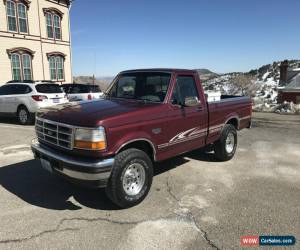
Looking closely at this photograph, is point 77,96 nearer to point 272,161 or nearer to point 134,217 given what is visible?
point 272,161

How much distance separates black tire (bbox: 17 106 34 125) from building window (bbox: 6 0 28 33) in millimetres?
10272

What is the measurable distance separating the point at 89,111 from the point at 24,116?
839 centimetres

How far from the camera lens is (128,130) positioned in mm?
4262

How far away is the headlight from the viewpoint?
395cm

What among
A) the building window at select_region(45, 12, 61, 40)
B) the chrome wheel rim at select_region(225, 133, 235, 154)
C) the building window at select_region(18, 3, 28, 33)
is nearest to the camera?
the chrome wheel rim at select_region(225, 133, 235, 154)

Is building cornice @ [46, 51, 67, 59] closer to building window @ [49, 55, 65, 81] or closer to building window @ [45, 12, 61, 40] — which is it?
building window @ [49, 55, 65, 81]

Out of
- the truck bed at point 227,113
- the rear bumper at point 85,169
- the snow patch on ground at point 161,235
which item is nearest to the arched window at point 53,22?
the truck bed at point 227,113

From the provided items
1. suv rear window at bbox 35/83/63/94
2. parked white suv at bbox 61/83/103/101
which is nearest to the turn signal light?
suv rear window at bbox 35/83/63/94

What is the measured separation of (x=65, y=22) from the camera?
2400 cm

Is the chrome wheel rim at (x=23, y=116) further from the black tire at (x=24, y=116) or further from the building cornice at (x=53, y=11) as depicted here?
the building cornice at (x=53, y=11)

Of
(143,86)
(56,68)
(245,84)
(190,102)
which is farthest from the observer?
(245,84)

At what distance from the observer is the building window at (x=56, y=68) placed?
23297 millimetres

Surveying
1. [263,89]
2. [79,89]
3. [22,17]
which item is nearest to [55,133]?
[79,89]

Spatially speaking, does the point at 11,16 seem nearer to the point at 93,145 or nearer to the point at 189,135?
the point at 189,135
